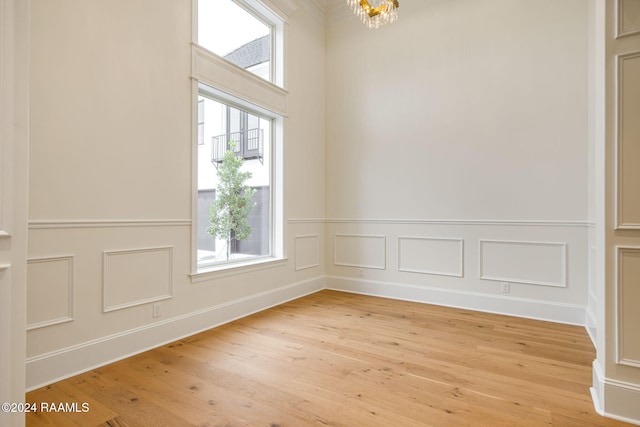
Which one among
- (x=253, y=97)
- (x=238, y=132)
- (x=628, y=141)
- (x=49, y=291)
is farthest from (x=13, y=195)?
(x=628, y=141)

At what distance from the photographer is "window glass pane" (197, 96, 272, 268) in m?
3.40

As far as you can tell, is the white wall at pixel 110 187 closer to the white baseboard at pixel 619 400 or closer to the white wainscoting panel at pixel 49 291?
the white wainscoting panel at pixel 49 291

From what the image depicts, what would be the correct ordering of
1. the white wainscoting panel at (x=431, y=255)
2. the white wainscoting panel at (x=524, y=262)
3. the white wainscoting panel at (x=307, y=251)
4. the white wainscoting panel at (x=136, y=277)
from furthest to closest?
the white wainscoting panel at (x=307, y=251) < the white wainscoting panel at (x=431, y=255) < the white wainscoting panel at (x=524, y=262) < the white wainscoting panel at (x=136, y=277)

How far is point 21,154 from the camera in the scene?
151 centimetres

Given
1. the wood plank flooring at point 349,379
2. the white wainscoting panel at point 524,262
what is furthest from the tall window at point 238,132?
the white wainscoting panel at point 524,262

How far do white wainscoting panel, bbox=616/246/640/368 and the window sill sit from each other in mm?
3039

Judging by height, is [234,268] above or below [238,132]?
below

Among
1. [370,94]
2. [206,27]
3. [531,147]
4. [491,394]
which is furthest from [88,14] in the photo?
[531,147]

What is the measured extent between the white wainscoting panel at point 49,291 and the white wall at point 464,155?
3265mm

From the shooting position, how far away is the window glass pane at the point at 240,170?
3402 mm

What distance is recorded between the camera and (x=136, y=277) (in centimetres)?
267

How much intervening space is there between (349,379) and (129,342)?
1.72 m

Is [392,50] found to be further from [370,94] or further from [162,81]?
[162,81]

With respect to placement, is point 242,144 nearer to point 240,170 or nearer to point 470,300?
point 240,170
